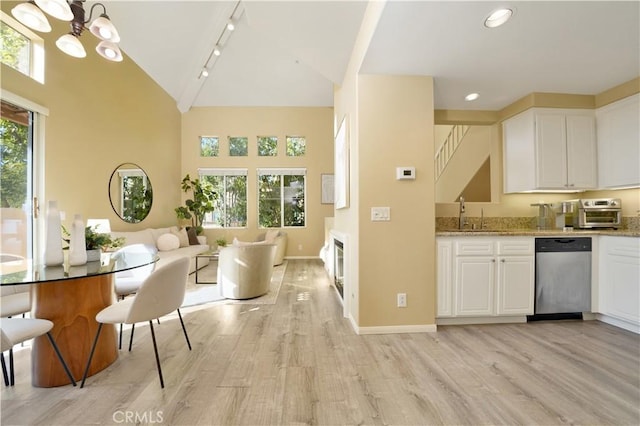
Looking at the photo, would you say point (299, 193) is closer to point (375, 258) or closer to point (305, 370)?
point (375, 258)

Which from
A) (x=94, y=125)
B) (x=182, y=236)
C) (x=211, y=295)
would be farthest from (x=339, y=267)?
(x=94, y=125)

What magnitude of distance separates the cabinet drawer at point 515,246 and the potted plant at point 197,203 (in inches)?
231

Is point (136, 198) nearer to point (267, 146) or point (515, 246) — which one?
point (267, 146)

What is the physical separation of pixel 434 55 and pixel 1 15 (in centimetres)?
435

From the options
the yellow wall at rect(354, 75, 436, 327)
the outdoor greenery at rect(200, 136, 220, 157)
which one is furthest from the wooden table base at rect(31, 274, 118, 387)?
the outdoor greenery at rect(200, 136, 220, 157)


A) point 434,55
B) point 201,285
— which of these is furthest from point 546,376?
point 201,285

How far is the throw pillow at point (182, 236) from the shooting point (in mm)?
5613

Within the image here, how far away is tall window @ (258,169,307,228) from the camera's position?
23.1 feet

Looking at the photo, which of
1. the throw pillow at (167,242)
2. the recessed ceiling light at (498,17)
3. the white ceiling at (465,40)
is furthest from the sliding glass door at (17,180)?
the recessed ceiling light at (498,17)

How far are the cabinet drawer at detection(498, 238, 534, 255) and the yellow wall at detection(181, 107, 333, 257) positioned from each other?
4.62 meters

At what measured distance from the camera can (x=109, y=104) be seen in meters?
4.41

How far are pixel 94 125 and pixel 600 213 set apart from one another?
6754 mm

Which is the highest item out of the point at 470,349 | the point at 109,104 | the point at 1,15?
the point at 1,15

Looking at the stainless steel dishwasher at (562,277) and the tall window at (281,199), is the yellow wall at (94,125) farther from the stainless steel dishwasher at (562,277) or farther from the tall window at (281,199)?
the stainless steel dishwasher at (562,277)
